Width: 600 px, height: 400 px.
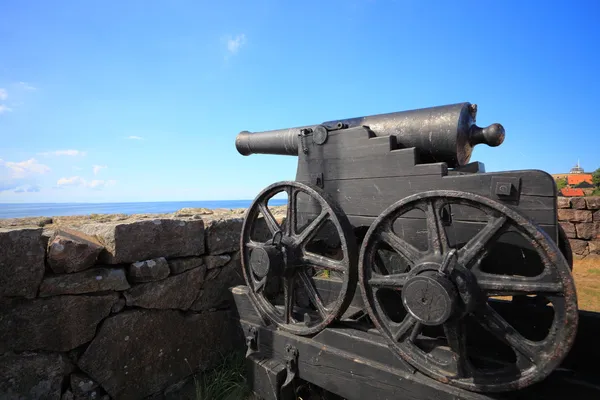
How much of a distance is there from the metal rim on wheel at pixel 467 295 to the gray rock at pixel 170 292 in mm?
1754

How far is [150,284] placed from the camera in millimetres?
2980

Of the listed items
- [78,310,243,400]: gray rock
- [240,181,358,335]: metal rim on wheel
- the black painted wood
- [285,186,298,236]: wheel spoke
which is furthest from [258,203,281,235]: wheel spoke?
[78,310,243,400]: gray rock

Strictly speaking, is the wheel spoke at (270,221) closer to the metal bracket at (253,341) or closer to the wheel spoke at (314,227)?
the wheel spoke at (314,227)

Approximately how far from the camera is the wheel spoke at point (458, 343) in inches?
76.6

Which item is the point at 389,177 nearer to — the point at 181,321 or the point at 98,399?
the point at 181,321

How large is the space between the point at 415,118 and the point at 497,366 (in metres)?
1.80

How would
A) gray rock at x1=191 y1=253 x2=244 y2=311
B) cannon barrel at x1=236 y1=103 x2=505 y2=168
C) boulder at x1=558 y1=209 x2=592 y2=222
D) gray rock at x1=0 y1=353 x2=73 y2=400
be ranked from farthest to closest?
boulder at x1=558 y1=209 x2=592 y2=222 → gray rock at x1=191 y1=253 x2=244 y2=311 → cannon barrel at x1=236 y1=103 x2=505 y2=168 → gray rock at x1=0 y1=353 x2=73 y2=400

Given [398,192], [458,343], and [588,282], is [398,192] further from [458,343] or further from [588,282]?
[588,282]

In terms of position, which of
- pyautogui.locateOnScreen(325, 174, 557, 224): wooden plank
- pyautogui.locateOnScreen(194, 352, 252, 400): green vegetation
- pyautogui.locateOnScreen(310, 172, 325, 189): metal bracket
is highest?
pyautogui.locateOnScreen(310, 172, 325, 189): metal bracket

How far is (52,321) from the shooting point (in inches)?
97.1

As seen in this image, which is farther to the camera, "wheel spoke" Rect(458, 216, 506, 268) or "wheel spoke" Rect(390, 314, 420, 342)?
"wheel spoke" Rect(390, 314, 420, 342)

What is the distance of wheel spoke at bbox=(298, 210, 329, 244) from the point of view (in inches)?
106

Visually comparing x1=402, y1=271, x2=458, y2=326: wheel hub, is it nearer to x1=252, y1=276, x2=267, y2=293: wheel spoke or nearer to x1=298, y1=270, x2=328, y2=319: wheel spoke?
x1=298, y1=270, x2=328, y2=319: wheel spoke

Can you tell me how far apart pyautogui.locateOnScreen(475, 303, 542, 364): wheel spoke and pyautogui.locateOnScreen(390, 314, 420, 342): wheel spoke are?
36 centimetres
